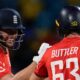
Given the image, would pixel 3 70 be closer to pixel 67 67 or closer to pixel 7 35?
pixel 7 35

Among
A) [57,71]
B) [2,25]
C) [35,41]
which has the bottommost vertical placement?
[35,41]

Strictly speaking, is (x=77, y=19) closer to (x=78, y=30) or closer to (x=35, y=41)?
(x=78, y=30)

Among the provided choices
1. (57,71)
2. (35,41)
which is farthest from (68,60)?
(35,41)

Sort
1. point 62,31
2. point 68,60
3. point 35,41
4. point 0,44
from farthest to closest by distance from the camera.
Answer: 1. point 35,41
2. point 0,44
3. point 62,31
4. point 68,60

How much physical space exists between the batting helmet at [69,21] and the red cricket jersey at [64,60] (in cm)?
10

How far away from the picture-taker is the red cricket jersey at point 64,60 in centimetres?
306

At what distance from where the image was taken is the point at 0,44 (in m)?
4.09

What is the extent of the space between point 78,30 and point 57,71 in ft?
1.38

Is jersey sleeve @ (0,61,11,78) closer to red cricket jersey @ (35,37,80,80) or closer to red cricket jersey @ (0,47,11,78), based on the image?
red cricket jersey @ (0,47,11,78)

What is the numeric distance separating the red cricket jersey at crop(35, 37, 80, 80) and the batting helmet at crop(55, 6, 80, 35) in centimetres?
10

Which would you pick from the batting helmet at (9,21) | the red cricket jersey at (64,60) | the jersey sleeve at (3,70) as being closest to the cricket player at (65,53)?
the red cricket jersey at (64,60)

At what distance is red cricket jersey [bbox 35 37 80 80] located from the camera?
3.06 m

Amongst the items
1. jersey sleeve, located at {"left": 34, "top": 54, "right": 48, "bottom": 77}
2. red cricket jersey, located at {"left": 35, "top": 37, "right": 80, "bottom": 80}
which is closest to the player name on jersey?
red cricket jersey, located at {"left": 35, "top": 37, "right": 80, "bottom": 80}

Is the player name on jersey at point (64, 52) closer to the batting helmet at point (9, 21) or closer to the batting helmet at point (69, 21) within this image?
the batting helmet at point (69, 21)
